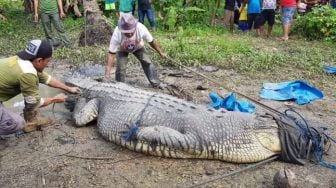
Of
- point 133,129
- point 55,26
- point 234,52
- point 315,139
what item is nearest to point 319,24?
point 234,52

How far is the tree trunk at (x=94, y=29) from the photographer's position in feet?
32.6

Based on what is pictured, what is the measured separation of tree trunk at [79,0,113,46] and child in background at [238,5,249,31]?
411 centimetres

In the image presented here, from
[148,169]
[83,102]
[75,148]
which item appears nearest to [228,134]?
[148,169]

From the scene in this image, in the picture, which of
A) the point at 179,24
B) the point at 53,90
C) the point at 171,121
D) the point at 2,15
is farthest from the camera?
the point at 2,15

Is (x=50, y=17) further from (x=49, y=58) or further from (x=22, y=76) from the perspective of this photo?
(x=22, y=76)

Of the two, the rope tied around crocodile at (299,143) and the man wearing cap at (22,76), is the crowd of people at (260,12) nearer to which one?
the rope tied around crocodile at (299,143)

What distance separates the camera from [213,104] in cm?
618

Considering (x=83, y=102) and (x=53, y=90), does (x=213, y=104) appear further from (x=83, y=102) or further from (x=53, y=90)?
(x=53, y=90)

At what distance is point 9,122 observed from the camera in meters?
4.94

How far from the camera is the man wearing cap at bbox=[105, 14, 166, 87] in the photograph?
243 inches

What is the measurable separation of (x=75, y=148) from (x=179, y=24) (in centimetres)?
765

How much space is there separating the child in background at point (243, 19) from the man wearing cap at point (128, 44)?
19.3 feet

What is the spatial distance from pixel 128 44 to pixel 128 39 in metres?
0.10

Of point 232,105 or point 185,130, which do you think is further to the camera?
point 232,105
